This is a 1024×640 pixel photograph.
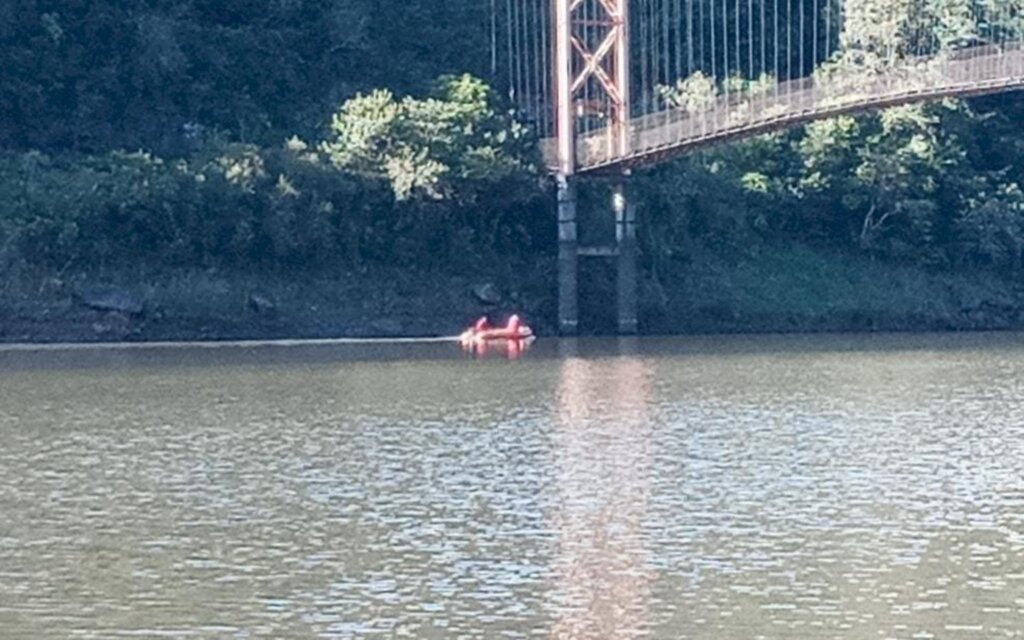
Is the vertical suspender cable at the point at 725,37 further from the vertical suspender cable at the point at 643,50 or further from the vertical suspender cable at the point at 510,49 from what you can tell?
the vertical suspender cable at the point at 510,49

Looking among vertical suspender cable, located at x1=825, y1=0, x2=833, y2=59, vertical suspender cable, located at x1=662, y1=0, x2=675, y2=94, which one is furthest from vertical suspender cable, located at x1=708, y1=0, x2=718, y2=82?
vertical suspender cable, located at x1=825, y1=0, x2=833, y2=59

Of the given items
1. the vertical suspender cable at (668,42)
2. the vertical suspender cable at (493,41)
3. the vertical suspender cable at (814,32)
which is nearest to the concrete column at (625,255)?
the vertical suspender cable at (493,41)

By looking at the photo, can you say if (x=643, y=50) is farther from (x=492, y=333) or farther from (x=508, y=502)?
(x=508, y=502)

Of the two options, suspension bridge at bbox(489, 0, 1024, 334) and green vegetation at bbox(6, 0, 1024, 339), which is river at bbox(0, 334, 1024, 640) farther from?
suspension bridge at bbox(489, 0, 1024, 334)

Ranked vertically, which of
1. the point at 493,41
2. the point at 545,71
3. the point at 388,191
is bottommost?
the point at 388,191

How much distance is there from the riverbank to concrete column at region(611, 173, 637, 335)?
2.25ft

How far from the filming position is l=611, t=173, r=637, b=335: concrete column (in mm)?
70938

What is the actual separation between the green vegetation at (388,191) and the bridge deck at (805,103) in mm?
1926

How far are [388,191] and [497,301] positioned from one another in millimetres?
3884

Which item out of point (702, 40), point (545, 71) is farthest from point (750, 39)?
point (545, 71)

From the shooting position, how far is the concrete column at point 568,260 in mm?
70750

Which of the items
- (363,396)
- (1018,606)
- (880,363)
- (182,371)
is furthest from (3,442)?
(880,363)

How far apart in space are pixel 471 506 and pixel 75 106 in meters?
39.9

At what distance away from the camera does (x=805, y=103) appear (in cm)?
6981
